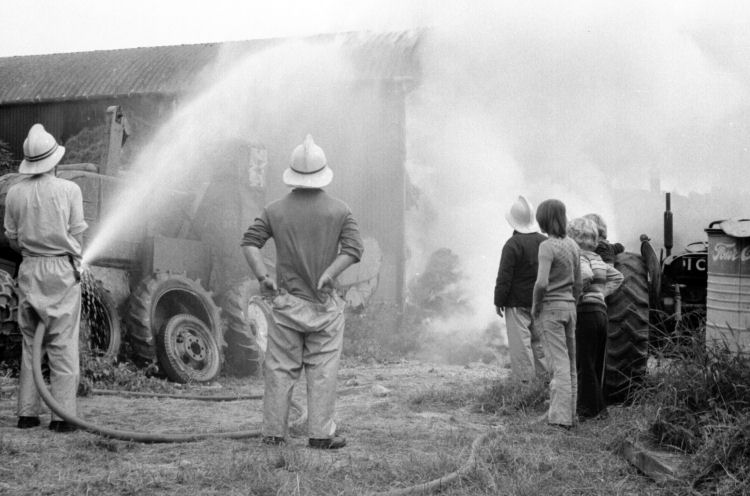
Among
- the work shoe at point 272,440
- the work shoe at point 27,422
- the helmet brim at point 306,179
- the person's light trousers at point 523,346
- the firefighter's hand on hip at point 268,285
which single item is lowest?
the work shoe at point 27,422

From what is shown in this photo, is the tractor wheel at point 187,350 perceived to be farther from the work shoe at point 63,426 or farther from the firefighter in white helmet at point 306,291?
the firefighter in white helmet at point 306,291

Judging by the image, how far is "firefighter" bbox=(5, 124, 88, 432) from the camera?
5.98m

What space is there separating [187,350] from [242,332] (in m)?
1.16

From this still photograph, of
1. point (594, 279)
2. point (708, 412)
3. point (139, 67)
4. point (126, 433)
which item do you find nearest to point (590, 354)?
Result: point (594, 279)

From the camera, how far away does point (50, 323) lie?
5.99 meters

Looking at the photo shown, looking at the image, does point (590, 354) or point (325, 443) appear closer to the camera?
point (325, 443)

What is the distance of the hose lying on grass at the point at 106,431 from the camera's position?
5.41 meters

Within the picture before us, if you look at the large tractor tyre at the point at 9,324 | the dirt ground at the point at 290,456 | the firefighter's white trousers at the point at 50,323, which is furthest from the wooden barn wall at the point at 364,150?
the firefighter's white trousers at the point at 50,323

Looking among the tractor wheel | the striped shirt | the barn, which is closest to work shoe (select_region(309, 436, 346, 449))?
the striped shirt

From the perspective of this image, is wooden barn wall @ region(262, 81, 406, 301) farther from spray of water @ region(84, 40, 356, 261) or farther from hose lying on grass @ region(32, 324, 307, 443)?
hose lying on grass @ region(32, 324, 307, 443)

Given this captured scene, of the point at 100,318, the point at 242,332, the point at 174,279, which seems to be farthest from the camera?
the point at 242,332

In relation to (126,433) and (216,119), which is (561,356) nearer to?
(126,433)

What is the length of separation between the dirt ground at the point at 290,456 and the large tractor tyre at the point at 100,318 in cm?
177

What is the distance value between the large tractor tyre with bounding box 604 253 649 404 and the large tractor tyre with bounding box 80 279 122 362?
5477 millimetres
